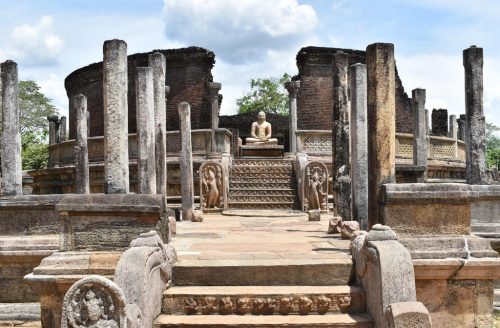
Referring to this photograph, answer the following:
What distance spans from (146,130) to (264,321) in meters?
5.21

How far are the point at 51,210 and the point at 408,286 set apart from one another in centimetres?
509

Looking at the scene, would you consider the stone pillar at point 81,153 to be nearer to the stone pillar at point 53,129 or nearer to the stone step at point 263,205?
the stone step at point 263,205

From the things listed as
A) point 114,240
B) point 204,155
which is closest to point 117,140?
point 114,240

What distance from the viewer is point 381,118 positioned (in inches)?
249

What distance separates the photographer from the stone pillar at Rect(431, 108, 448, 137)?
27.3 metres

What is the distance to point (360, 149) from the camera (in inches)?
347

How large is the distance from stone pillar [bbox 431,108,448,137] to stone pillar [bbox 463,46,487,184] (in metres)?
17.9

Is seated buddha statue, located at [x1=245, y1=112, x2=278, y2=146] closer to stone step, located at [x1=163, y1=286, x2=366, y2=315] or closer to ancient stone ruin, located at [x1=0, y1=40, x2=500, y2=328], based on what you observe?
ancient stone ruin, located at [x1=0, y1=40, x2=500, y2=328]

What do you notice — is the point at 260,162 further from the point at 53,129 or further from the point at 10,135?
the point at 53,129

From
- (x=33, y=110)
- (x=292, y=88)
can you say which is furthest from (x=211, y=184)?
(x=33, y=110)

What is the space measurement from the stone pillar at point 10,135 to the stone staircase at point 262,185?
7054 millimetres

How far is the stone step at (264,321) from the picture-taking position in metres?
4.86

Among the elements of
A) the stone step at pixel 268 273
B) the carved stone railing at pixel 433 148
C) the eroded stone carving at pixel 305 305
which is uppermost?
the carved stone railing at pixel 433 148

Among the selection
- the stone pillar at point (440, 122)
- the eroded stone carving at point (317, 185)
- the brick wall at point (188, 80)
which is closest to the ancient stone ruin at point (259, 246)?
the eroded stone carving at point (317, 185)
